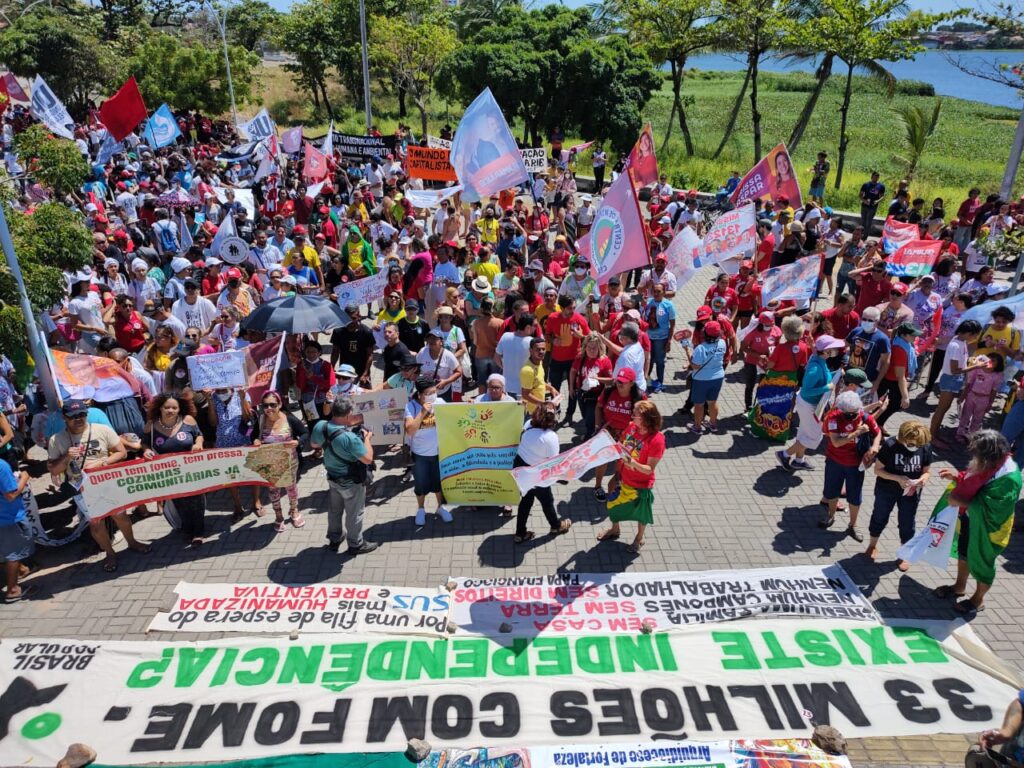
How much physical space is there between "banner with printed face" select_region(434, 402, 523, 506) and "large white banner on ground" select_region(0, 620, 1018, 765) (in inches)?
76.6

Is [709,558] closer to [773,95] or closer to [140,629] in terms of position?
[140,629]

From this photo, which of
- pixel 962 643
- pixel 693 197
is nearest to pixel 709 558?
pixel 962 643

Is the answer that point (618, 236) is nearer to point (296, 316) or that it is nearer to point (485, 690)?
point (296, 316)

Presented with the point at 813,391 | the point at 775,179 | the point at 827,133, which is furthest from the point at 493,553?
the point at 827,133

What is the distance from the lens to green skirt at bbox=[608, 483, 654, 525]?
7176 mm

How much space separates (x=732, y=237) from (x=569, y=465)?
20.6ft

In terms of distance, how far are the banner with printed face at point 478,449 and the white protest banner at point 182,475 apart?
5.25ft

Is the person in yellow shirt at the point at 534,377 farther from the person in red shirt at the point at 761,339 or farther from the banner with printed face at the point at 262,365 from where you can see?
the person in red shirt at the point at 761,339

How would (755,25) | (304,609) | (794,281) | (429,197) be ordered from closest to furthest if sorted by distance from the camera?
1. (304,609)
2. (794,281)
3. (429,197)
4. (755,25)

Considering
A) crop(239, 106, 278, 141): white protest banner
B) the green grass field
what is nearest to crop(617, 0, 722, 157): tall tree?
the green grass field

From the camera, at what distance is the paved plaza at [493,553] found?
22.2 ft

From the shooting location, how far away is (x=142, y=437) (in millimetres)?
8047

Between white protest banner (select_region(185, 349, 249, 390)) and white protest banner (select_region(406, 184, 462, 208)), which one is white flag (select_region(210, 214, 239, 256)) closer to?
white protest banner (select_region(406, 184, 462, 208))

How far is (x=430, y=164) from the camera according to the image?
1597 centimetres
